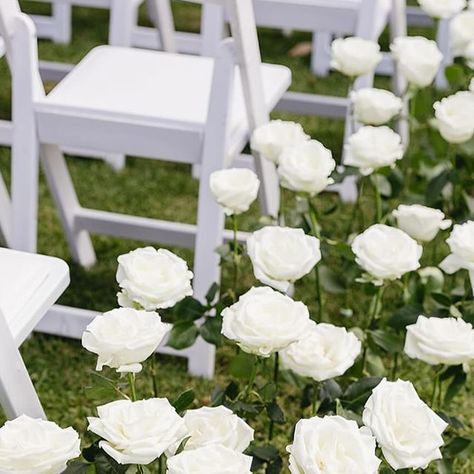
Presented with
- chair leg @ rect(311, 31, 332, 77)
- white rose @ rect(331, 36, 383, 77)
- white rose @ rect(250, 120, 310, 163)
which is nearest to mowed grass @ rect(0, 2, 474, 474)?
chair leg @ rect(311, 31, 332, 77)

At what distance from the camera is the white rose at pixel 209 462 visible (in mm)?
1034

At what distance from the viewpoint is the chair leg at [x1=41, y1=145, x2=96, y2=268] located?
2.13 metres

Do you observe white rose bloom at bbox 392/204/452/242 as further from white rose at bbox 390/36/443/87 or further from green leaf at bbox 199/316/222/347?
white rose at bbox 390/36/443/87

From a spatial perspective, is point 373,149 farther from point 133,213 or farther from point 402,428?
point 133,213

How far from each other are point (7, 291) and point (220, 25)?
4.88 feet

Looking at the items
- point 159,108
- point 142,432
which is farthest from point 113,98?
point 142,432

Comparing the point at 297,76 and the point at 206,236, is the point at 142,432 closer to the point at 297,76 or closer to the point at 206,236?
the point at 206,236

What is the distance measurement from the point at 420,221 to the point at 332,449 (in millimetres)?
674

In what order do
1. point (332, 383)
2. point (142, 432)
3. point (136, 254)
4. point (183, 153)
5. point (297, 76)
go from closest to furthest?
point (142, 432), point (136, 254), point (332, 383), point (183, 153), point (297, 76)

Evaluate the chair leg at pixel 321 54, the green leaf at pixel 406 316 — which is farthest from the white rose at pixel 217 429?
the chair leg at pixel 321 54

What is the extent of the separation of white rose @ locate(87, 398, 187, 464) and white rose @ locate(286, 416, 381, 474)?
12cm

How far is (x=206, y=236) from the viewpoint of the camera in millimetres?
1950

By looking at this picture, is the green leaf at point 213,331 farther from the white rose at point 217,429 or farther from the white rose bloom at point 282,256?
the white rose at point 217,429

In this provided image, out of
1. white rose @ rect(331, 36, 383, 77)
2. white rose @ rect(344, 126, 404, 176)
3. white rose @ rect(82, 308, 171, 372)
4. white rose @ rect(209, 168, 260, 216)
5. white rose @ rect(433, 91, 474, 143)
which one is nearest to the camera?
white rose @ rect(82, 308, 171, 372)
